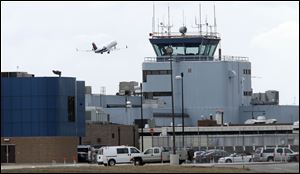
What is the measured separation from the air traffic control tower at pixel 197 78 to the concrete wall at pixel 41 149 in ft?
176

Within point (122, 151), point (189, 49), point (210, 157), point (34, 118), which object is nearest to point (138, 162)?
point (122, 151)

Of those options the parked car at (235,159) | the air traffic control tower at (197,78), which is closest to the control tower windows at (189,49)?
the air traffic control tower at (197,78)

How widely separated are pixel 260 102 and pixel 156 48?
60.9 ft

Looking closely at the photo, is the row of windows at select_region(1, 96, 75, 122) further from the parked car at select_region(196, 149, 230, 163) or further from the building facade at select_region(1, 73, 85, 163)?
the parked car at select_region(196, 149, 230, 163)

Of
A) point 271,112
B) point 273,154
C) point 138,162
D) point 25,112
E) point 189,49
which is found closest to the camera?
point 138,162

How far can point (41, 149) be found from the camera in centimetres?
9775

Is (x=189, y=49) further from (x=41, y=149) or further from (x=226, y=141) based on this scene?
(x=41, y=149)

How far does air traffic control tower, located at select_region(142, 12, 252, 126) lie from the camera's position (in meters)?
154

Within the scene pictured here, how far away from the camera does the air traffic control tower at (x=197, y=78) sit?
505ft

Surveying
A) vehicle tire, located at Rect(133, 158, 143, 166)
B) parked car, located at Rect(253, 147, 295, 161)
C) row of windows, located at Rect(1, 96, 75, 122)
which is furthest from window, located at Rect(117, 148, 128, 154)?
row of windows, located at Rect(1, 96, 75, 122)

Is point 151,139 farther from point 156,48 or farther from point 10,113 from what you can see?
point 156,48

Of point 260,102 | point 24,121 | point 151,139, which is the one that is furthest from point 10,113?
point 260,102

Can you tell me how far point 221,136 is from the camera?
417ft

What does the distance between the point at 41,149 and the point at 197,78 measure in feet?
198
